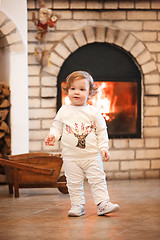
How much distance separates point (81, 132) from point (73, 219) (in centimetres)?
68

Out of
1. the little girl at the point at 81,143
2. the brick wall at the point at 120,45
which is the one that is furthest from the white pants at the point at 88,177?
the brick wall at the point at 120,45

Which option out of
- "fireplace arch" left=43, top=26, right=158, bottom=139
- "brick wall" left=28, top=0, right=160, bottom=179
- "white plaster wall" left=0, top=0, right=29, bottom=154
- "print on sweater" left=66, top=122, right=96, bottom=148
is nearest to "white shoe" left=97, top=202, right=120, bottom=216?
"print on sweater" left=66, top=122, right=96, bottom=148

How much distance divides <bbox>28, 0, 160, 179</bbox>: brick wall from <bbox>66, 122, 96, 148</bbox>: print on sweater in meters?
2.53

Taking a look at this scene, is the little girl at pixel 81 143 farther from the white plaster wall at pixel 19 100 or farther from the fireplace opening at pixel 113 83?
the fireplace opening at pixel 113 83

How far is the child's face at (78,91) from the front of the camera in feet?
11.6

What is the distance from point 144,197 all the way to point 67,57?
7.84 feet

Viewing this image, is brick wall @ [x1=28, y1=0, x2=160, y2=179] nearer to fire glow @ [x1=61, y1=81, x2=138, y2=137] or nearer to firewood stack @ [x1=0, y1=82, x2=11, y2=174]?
fire glow @ [x1=61, y1=81, x2=138, y2=137]

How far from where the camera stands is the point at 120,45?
6.11 m

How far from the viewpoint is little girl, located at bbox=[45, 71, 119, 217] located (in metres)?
3.51

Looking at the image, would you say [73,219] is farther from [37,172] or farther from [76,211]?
[37,172]

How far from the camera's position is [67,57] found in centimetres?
605

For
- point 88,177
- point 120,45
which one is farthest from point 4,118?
point 88,177

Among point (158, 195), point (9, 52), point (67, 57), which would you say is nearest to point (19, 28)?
point (9, 52)

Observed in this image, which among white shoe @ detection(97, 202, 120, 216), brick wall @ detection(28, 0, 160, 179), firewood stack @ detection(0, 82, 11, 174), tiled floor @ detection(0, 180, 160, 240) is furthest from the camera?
brick wall @ detection(28, 0, 160, 179)
